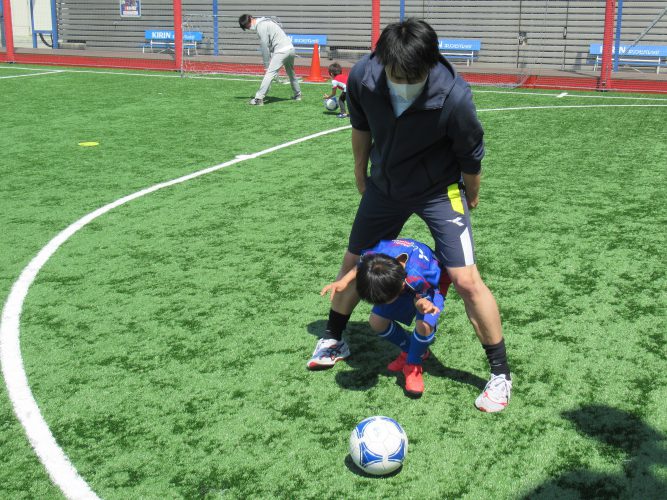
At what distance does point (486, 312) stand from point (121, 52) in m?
29.1

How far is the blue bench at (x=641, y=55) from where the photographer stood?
22375 mm

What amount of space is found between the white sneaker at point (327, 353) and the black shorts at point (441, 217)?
30.4 inches

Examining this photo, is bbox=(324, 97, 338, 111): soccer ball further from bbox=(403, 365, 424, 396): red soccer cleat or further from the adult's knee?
the adult's knee

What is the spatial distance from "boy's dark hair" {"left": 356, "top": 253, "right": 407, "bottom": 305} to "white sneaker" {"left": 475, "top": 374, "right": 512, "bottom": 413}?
2.42ft

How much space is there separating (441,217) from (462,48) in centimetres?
2240

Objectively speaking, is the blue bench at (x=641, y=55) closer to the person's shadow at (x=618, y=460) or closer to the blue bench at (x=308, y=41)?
the blue bench at (x=308, y=41)

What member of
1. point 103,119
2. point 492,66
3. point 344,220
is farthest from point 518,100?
point 492,66

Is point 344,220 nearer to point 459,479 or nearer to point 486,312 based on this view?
point 486,312

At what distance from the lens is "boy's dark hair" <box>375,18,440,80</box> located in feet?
11.2

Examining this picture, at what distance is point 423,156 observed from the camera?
3896mm

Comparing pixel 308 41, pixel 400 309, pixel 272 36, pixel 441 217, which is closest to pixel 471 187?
pixel 441 217

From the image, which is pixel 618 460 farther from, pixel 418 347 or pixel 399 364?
pixel 399 364

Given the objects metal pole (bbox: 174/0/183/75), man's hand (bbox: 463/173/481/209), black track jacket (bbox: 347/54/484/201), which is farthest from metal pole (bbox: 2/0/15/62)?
man's hand (bbox: 463/173/481/209)

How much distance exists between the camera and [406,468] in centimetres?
356
